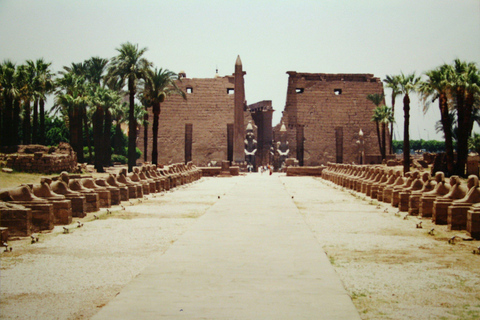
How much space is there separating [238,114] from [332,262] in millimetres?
32866

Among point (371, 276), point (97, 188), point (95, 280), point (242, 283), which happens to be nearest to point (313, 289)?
point (242, 283)

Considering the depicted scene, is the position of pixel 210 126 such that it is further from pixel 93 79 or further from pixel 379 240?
pixel 379 240

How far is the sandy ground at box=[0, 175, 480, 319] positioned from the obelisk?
2787cm

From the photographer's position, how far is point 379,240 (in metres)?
8.97

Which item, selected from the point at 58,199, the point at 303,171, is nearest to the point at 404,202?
the point at 58,199

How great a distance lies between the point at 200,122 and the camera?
183 ft

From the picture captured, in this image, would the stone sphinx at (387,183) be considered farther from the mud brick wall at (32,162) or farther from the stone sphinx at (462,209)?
the mud brick wall at (32,162)

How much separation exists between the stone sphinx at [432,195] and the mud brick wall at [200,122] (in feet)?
142

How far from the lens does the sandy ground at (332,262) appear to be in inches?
196

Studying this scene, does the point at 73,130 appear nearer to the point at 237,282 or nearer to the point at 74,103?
the point at 74,103

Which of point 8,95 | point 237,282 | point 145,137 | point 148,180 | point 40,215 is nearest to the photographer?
point 237,282

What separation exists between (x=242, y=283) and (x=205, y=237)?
9.37 ft

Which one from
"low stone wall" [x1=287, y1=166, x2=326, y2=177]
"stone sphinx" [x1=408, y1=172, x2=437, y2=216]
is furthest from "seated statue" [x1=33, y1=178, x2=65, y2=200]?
"low stone wall" [x1=287, y1=166, x2=326, y2=177]

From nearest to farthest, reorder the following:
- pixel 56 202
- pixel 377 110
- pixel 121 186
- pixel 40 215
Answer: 1. pixel 40 215
2. pixel 56 202
3. pixel 121 186
4. pixel 377 110
